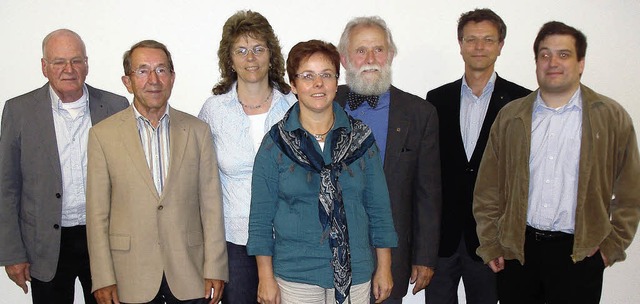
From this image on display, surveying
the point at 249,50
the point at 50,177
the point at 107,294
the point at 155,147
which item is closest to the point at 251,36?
the point at 249,50

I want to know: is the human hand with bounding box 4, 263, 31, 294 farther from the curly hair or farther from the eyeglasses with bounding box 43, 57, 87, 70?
the curly hair

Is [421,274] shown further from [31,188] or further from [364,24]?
[31,188]

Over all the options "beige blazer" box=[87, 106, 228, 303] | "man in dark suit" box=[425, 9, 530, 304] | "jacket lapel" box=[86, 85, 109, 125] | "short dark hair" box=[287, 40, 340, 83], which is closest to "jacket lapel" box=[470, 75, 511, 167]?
"man in dark suit" box=[425, 9, 530, 304]

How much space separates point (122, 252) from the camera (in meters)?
2.22

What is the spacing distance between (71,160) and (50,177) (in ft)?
0.41

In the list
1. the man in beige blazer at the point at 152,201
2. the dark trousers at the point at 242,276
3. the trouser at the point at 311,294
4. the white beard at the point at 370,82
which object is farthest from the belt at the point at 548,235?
the man in beige blazer at the point at 152,201

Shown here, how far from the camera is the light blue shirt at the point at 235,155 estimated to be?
2.39 meters

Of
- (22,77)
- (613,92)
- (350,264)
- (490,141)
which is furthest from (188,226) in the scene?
(613,92)

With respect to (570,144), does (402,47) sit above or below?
above

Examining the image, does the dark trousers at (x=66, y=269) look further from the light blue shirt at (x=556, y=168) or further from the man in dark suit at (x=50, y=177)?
the light blue shirt at (x=556, y=168)

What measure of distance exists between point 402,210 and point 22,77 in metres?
2.66

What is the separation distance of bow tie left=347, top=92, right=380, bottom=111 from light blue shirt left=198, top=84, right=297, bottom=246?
0.33m

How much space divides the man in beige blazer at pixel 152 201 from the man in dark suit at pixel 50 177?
1.49 ft

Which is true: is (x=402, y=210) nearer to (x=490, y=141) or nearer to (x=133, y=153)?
(x=490, y=141)
